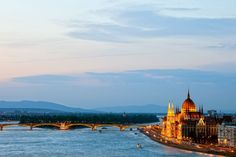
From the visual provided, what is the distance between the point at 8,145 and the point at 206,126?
2891 cm

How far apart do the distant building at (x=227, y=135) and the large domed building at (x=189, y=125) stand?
621 centimetres

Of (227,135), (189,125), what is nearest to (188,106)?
(189,125)

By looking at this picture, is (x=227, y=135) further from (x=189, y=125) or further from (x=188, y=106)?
(x=188, y=106)

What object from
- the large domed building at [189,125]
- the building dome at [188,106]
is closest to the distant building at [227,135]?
the large domed building at [189,125]

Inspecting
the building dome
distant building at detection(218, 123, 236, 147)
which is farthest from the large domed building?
distant building at detection(218, 123, 236, 147)

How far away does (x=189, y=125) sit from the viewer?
289 feet

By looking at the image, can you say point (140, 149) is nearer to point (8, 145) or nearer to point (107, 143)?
point (107, 143)

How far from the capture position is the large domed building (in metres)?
84.4

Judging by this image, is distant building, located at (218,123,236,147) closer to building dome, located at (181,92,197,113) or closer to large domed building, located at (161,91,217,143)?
large domed building, located at (161,91,217,143)

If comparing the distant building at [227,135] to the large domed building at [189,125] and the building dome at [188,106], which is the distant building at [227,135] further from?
the building dome at [188,106]

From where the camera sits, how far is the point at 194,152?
205ft

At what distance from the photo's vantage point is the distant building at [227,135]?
6556 centimetres

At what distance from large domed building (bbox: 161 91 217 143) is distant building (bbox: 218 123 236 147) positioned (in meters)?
6.21

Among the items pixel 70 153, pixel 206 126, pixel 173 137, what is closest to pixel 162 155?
pixel 70 153
